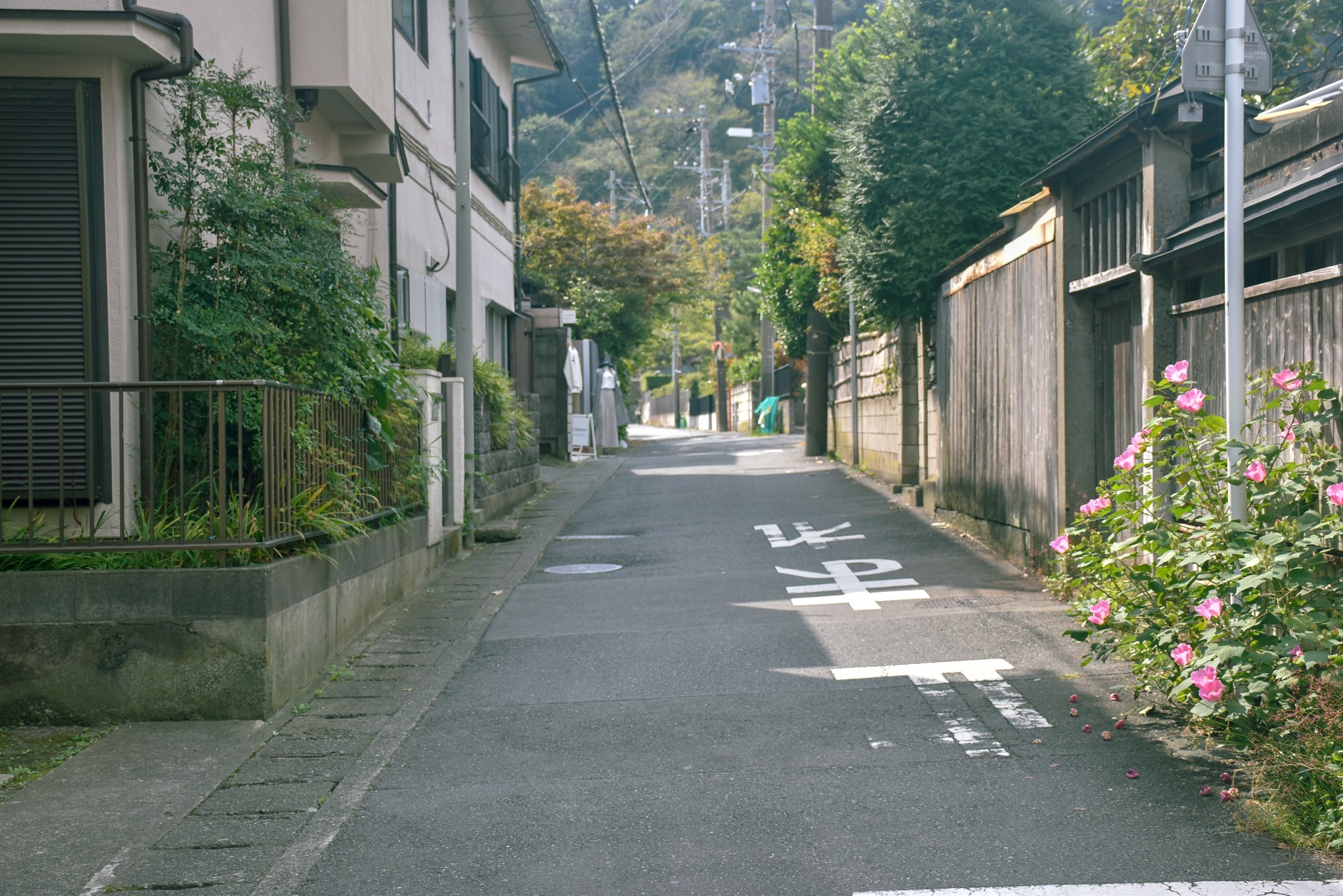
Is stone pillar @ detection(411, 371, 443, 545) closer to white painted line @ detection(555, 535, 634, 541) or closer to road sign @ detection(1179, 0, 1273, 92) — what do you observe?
white painted line @ detection(555, 535, 634, 541)

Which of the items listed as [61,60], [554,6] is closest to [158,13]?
[61,60]

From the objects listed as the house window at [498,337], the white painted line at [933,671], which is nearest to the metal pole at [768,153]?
the house window at [498,337]

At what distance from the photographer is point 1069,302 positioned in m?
8.75

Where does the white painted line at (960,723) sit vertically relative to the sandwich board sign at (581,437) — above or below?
below

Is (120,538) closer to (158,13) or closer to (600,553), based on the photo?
(158,13)

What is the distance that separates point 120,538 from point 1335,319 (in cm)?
562

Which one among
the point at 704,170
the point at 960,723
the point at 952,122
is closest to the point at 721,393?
the point at 704,170

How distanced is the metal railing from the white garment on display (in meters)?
15.9

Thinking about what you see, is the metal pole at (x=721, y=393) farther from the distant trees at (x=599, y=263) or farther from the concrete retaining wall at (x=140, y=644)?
the concrete retaining wall at (x=140, y=644)

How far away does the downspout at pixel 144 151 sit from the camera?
6473 mm

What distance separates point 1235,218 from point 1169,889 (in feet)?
9.94

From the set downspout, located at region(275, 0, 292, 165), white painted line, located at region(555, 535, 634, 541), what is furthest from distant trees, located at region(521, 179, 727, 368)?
downspout, located at region(275, 0, 292, 165)

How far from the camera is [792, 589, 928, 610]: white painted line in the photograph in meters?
8.54

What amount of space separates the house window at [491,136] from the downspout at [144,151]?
9.71m
